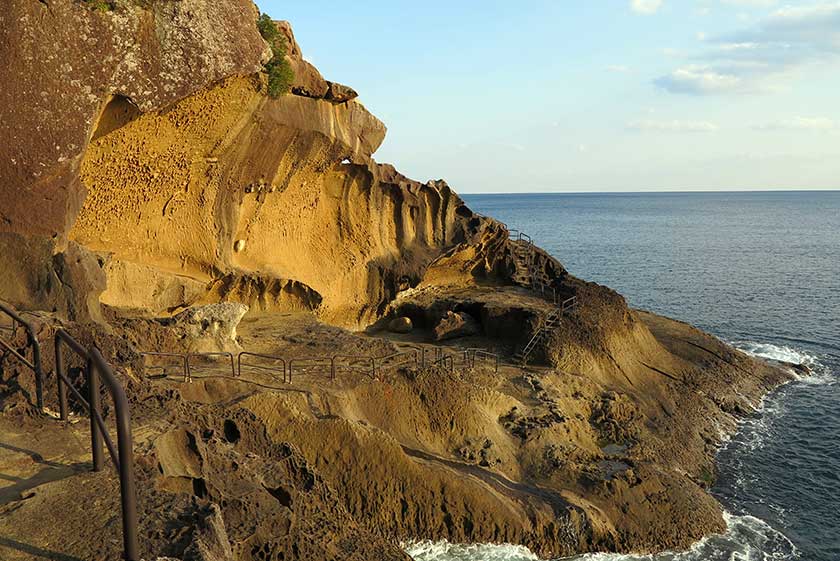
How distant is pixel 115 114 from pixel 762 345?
34297 millimetres

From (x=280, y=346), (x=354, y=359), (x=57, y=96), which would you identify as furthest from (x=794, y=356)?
(x=57, y=96)

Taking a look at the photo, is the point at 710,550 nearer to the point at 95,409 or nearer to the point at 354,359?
the point at 354,359

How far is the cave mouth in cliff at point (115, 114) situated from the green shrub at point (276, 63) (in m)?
5.84

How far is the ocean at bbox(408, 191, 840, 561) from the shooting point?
18.6 metres

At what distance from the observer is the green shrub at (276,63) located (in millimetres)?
22656

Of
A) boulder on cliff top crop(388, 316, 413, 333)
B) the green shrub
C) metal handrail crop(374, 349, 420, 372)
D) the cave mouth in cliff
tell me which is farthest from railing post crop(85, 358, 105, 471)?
boulder on cliff top crop(388, 316, 413, 333)

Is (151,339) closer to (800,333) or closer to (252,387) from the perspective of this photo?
(252,387)

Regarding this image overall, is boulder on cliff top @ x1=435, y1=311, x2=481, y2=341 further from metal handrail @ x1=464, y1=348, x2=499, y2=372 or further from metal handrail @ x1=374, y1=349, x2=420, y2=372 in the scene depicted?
metal handrail @ x1=374, y1=349, x2=420, y2=372

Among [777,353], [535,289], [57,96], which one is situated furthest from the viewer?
[777,353]

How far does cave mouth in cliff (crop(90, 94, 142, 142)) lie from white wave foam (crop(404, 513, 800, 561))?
12.7 metres

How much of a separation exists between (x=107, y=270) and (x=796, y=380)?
29762 millimetres

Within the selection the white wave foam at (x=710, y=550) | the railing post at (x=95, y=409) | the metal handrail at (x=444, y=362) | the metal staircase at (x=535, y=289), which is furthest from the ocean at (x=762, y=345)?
the railing post at (x=95, y=409)

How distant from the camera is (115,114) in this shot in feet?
57.9

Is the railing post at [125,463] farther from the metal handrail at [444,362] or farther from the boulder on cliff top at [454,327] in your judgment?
the boulder on cliff top at [454,327]
